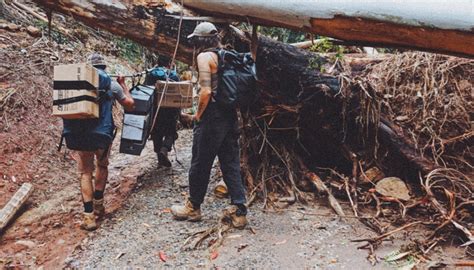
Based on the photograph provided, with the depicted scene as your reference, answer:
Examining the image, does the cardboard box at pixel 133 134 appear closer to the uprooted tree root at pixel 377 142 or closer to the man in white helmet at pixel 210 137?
the man in white helmet at pixel 210 137

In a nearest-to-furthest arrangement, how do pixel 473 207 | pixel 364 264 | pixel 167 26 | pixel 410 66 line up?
1. pixel 364 264
2. pixel 473 207
3. pixel 167 26
4. pixel 410 66

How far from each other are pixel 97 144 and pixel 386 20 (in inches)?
126

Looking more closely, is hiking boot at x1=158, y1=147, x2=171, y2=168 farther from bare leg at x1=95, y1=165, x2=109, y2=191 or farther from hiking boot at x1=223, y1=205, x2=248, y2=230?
hiking boot at x1=223, y1=205, x2=248, y2=230

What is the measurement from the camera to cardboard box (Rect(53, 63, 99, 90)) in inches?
180

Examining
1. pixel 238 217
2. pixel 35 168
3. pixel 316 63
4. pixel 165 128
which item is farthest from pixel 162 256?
pixel 35 168

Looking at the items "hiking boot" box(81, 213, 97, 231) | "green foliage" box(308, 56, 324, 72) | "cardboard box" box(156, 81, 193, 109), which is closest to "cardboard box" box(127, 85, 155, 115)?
"cardboard box" box(156, 81, 193, 109)

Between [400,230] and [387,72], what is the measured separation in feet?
8.02

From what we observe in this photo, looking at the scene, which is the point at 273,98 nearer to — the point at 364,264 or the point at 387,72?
the point at 387,72

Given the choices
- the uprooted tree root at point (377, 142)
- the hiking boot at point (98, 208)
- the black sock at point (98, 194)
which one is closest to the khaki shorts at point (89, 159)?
the black sock at point (98, 194)

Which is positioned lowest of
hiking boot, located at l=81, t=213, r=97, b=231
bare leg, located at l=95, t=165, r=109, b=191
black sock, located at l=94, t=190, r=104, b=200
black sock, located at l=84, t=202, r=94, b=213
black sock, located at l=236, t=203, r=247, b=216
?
hiking boot, located at l=81, t=213, r=97, b=231

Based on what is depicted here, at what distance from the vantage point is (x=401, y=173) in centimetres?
563

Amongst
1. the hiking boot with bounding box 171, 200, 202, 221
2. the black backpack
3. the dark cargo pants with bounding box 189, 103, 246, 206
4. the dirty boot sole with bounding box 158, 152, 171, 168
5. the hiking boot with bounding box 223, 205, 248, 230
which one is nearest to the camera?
the black backpack

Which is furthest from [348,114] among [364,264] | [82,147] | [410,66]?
[82,147]

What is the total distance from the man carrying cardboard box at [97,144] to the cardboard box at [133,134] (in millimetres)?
287
